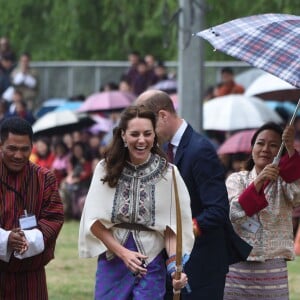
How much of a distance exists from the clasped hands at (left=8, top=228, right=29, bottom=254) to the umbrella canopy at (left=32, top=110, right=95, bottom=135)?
1335 centimetres

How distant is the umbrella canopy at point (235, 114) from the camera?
18250mm

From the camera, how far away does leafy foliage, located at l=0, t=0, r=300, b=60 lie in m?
26.0

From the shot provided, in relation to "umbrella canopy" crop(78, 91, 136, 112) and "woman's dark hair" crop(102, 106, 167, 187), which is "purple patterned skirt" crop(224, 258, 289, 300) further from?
"umbrella canopy" crop(78, 91, 136, 112)

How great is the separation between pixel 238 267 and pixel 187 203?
1.16m

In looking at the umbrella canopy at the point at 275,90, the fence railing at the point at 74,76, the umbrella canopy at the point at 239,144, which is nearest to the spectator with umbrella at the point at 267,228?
the umbrella canopy at the point at 275,90

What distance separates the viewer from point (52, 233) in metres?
8.16

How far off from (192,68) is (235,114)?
10.9 feet

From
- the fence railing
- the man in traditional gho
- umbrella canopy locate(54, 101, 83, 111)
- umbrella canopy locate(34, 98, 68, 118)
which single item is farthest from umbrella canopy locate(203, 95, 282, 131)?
the man in traditional gho

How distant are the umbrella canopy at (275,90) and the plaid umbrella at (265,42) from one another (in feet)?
8.08

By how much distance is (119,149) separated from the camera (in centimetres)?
788

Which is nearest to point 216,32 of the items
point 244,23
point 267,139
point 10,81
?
point 244,23

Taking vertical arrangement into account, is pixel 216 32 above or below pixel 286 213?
above

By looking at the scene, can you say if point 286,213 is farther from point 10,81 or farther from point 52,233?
point 10,81

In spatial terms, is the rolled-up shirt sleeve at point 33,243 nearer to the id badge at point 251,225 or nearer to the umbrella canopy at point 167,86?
the id badge at point 251,225
